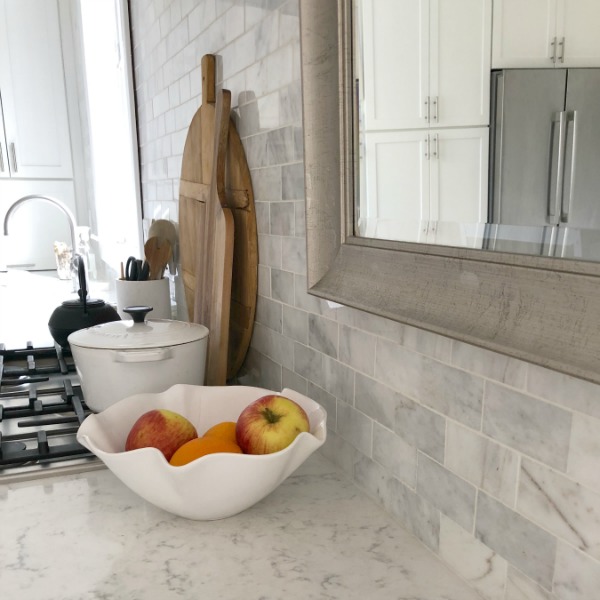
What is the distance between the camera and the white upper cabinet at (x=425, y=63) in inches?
22.1

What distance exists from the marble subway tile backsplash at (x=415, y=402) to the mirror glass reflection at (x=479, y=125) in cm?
14

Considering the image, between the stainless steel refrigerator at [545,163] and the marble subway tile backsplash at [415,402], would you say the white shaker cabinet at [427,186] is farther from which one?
the marble subway tile backsplash at [415,402]

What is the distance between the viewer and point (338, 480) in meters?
0.92

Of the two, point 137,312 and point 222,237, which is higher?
point 222,237

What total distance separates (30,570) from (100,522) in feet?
0.37

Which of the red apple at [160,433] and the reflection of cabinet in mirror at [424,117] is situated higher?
the reflection of cabinet in mirror at [424,117]

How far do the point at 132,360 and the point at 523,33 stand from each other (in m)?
0.77

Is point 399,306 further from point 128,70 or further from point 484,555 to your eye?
point 128,70

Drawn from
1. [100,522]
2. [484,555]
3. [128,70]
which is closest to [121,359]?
[100,522]

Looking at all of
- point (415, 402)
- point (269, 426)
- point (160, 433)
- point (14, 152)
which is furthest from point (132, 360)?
point (14, 152)

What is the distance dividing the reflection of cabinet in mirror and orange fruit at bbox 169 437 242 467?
32 cm

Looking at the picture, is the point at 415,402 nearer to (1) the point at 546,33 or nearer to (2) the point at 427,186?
(2) the point at 427,186

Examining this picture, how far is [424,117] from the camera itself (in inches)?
25.3

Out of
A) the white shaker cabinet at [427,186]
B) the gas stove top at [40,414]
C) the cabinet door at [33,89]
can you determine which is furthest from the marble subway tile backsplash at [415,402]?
the cabinet door at [33,89]
